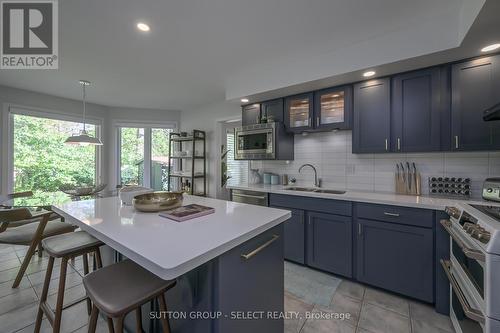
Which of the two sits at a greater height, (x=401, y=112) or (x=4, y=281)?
(x=401, y=112)

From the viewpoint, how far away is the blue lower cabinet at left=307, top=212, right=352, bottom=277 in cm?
224

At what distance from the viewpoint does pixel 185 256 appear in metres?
0.79

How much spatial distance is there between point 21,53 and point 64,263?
2612mm

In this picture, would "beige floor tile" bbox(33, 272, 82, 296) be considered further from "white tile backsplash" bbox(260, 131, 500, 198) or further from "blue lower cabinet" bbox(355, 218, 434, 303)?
"blue lower cabinet" bbox(355, 218, 434, 303)

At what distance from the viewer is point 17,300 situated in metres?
1.95

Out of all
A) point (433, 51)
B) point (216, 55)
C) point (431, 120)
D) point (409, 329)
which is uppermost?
point (216, 55)

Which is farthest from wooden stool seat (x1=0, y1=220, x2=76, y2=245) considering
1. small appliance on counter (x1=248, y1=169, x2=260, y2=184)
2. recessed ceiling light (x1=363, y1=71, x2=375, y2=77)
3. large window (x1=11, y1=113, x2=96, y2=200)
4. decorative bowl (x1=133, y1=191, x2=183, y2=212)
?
recessed ceiling light (x1=363, y1=71, x2=375, y2=77)

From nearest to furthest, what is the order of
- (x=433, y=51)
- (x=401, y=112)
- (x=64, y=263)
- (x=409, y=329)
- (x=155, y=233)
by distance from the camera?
1. (x=155, y=233)
2. (x=64, y=263)
3. (x=409, y=329)
4. (x=433, y=51)
5. (x=401, y=112)

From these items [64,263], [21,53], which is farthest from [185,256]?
[21,53]

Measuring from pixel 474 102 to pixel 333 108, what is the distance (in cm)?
124

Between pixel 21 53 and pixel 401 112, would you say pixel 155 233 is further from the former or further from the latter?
pixel 21 53

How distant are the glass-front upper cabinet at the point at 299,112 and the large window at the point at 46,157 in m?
3.99

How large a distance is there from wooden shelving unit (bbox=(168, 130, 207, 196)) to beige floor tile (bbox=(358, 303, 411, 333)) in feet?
11.1

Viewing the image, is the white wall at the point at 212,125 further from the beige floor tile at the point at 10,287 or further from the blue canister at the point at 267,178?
the beige floor tile at the point at 10,287
